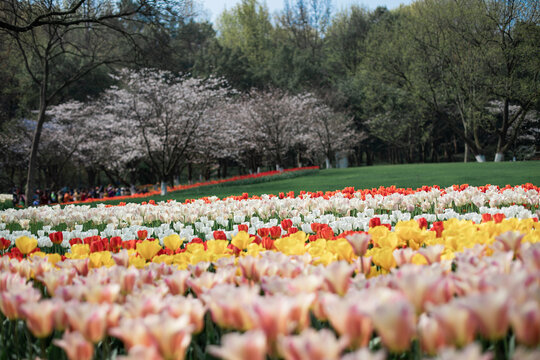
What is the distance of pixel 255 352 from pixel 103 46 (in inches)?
736

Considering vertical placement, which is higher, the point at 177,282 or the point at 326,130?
the point at 326,130

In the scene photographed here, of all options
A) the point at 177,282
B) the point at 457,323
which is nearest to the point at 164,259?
the point at 177,282

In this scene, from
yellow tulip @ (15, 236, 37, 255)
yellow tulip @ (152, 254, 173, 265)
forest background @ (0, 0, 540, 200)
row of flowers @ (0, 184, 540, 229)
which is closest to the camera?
yellow tulip @ (152, 254, 173, 265)

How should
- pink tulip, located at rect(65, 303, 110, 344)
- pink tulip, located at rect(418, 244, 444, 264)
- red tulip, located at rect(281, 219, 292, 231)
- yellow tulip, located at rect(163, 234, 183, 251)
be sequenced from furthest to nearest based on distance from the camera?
red tulip, located at rect(281, 219, 292, 231)
yellow tulip, located at rect(163, 234, 183, 251)
pink tulip, located at rect(418, 244, 444, 264)
pink tulip, located at rect(65, 303, 110, 344)

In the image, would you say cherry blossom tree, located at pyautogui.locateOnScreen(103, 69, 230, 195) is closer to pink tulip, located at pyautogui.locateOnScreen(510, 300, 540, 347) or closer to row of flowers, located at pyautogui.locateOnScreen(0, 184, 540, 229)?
row of flowers, located at pyautogui.locateOnScreen(0, 184, 540, 229)

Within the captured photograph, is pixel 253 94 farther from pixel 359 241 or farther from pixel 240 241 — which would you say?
pixel 359 241

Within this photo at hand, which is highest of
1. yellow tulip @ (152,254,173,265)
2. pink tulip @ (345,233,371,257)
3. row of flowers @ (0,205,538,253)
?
pink tulip @ (345,233,371,257)

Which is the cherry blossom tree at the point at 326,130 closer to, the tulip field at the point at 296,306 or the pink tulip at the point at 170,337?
the tulip field at the point at 296,306

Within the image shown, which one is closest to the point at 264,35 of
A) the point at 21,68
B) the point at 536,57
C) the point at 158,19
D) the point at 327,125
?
the point at 327,125

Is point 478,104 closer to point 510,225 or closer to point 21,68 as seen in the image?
point 510,225

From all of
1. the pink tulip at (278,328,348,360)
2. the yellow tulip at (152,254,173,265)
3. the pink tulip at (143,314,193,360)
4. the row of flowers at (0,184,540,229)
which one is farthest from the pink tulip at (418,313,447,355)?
the row of flowers at (0,184,540,229)

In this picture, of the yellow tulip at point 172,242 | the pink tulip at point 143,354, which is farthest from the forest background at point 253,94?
the pink tulip at point 143,354

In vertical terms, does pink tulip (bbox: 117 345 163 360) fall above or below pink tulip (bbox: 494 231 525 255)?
below

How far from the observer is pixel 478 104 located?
26.0m
